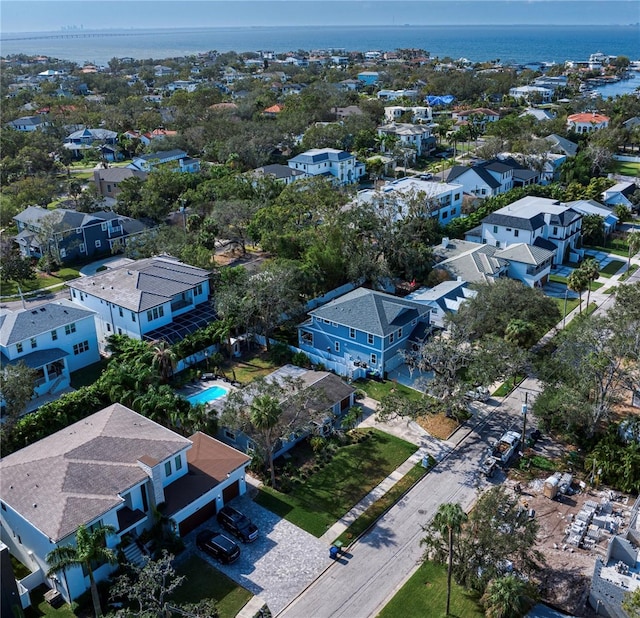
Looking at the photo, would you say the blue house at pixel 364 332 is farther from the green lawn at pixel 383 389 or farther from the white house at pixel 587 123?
the white house at pixel 587 123

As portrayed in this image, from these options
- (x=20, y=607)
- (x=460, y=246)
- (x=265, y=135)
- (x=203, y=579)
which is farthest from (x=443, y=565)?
(x=265, y=135)

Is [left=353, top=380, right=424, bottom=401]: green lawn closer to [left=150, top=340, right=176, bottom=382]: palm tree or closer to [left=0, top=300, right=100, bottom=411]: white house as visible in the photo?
[left=150, top=340, right=176, bottom=382]: palm tree

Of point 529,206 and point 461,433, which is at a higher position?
point 529,206

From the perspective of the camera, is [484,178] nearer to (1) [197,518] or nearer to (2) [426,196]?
(2) [426,196]

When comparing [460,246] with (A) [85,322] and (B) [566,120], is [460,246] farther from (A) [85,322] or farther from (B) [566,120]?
(B) [566,120]

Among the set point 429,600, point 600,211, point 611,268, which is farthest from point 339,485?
point 600,211

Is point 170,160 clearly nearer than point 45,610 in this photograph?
No
